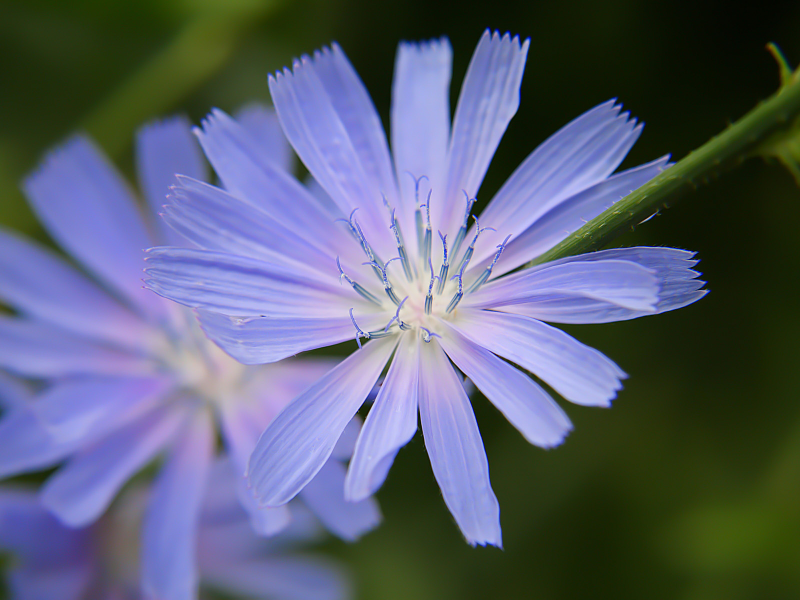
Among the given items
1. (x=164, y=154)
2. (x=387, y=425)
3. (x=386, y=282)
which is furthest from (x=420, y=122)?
(x=164, y=154)

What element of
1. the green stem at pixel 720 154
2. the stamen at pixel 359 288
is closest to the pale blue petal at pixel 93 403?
the stamen at pixel 359 288

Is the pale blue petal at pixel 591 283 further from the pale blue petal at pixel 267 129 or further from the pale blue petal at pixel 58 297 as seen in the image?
the pale blue petal at pixel 58 297

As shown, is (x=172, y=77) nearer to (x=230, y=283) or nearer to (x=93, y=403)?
(x=93, y=403)

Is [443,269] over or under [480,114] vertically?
under

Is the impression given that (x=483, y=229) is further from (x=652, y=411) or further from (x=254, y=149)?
(x=652, y=411)

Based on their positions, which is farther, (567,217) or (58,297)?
(58,297)

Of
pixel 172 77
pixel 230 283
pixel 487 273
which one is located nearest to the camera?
pixel 230 283

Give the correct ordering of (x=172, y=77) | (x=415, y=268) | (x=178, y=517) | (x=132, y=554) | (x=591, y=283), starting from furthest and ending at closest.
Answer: (x=172, y=77), (x=132, y=554), (x=178, y=517), (x=415, y=268), (x=591, y=283)
